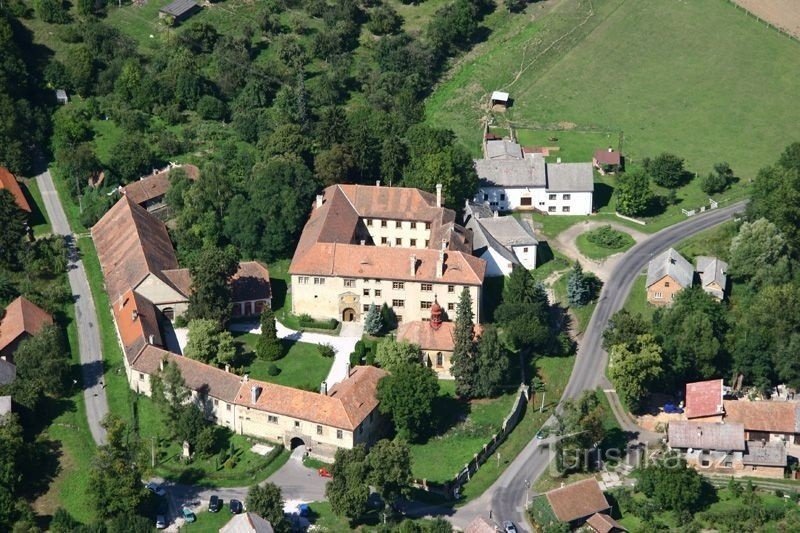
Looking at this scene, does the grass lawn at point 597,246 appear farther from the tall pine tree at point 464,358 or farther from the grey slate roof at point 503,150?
the tall pine tree at point 464,358

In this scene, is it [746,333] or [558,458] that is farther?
[746,333]

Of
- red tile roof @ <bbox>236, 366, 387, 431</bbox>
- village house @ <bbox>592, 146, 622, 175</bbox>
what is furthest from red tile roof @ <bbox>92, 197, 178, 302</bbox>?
village house @ <bbox>592, 146, 622, 175</bbox>

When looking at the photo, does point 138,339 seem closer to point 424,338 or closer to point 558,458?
point 424,338

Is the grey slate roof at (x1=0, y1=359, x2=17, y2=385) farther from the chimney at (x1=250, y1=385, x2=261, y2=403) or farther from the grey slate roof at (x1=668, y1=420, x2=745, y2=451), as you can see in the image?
the grey slate roof at (x1=668, y1=420, x2=745, y2=451)

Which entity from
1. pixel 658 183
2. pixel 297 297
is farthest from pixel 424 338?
pixel 658 183

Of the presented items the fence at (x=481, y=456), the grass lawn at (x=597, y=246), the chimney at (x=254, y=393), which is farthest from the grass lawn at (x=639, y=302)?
the chimney at (x=254, y=393)

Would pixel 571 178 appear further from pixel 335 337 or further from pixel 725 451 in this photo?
pixel 725 451

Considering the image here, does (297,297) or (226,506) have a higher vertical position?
(297,297)
